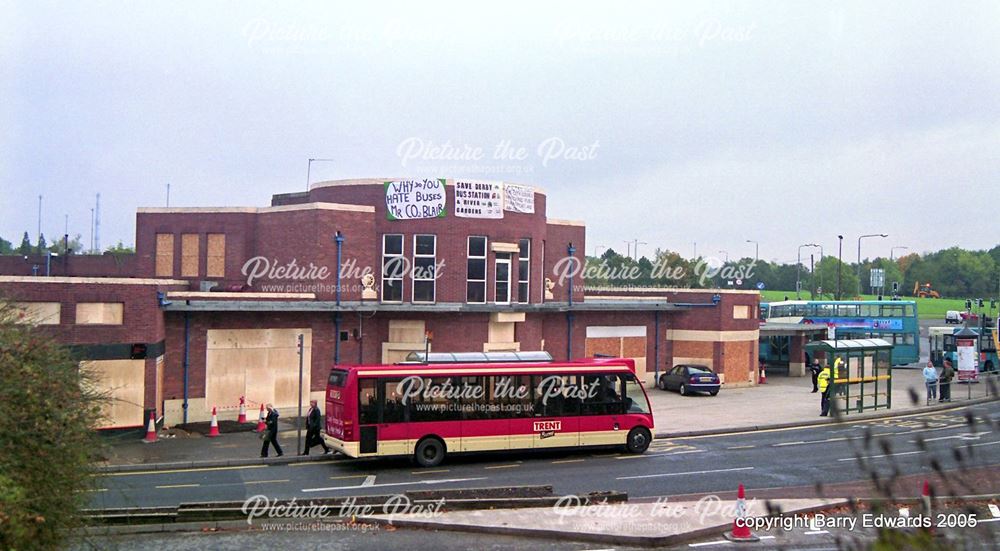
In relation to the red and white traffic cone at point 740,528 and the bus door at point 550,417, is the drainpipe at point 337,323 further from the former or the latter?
the red and white traffic cone at point 740,528

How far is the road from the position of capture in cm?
1862

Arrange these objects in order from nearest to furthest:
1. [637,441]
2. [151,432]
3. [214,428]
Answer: [637,441] → [151,432] → [214,428]

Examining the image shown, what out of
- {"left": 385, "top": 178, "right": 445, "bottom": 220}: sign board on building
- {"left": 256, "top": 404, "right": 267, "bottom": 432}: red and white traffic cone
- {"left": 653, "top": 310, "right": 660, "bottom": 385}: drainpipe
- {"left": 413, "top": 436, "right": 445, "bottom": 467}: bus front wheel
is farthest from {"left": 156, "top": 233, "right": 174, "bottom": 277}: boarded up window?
{"left": 653, "top": 310, "right": 660, "bottom": 385}: drainpipe

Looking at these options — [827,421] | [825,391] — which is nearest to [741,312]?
[825,391]

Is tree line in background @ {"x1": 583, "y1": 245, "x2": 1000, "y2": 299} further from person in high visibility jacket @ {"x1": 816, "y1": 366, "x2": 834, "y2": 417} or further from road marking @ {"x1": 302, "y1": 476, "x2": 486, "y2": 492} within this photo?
road marking @ {"x1": 302, "y1": 476, "x2": 486, "y2": 492}

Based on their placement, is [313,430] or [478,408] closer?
[478,408]

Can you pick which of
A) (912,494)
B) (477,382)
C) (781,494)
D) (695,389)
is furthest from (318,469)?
(695,389)

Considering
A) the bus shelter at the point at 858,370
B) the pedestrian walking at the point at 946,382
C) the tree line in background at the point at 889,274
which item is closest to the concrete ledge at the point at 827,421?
the pedestrian walking at the point at 946,382

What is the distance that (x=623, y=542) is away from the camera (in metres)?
14.2

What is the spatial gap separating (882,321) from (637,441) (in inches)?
1416

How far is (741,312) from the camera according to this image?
41.6m

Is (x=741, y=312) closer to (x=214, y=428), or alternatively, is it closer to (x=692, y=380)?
(x=692, y=380)

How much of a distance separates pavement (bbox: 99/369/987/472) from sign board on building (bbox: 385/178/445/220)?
8875 mm

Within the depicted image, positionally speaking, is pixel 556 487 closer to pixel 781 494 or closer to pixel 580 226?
pixel 781 494
